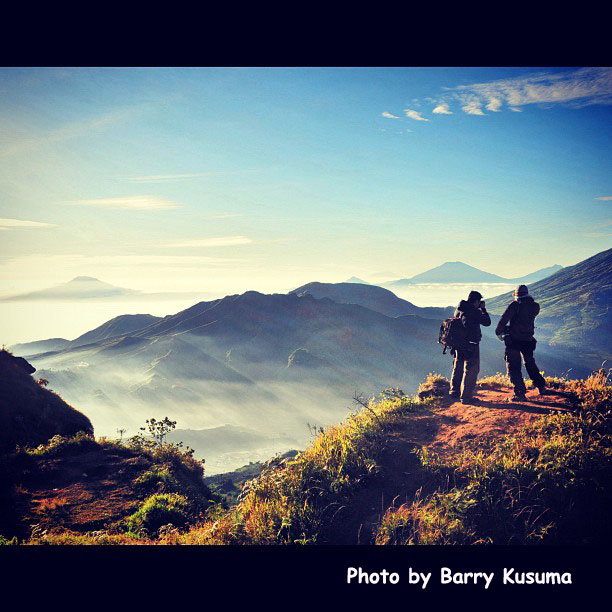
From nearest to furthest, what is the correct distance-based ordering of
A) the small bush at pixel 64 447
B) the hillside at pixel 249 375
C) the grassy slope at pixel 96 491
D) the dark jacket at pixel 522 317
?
the grassy slope at pixel 96 491, the dark jacket at pixel 522 317, the small bush at pixel 64 447, the hillside at pixel 249 375

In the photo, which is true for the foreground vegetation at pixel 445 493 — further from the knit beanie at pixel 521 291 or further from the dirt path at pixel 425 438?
the knit beanie at pixel 521 291

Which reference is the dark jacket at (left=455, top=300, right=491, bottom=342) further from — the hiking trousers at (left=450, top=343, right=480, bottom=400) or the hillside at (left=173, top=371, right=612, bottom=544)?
the hillside at (left=173, top=371, right=612, bottom=544)

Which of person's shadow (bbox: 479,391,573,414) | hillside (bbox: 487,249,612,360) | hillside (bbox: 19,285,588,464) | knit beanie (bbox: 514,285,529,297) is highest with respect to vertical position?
hillside (bbox: 487,249,612,360)

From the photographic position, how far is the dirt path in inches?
242

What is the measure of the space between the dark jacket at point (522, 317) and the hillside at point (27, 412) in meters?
16.4

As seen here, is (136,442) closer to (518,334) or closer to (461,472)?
(461,472)

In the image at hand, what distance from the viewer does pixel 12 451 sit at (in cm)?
1267

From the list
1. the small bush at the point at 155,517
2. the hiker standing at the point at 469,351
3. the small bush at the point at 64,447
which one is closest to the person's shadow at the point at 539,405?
the hiker standing at the point at 469,351

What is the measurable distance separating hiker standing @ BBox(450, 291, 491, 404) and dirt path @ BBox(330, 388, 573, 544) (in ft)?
1.17

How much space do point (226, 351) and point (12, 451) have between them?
Answer: 613 ft

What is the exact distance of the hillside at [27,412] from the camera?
1427cm

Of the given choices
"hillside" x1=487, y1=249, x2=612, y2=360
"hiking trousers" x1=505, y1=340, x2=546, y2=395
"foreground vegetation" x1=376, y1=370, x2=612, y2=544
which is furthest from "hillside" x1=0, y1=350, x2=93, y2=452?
"hillside" x1=487, y1=249, x2=612, y2=360

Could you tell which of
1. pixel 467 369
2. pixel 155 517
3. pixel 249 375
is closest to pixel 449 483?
pixel 467 369
